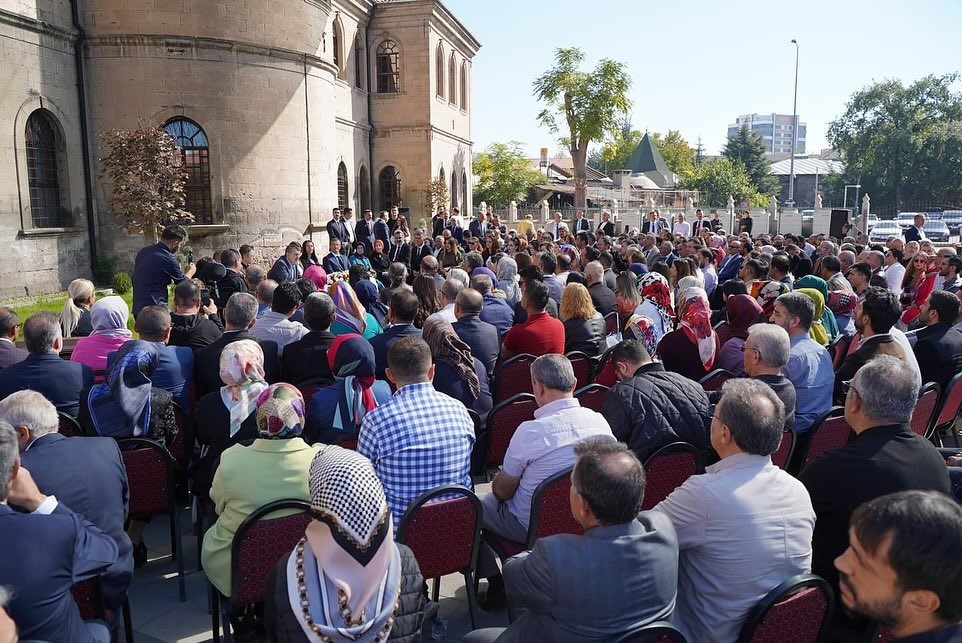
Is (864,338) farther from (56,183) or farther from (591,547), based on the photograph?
(56,183)

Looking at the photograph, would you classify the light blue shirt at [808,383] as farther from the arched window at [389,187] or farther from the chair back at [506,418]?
the arched window at [389,187]

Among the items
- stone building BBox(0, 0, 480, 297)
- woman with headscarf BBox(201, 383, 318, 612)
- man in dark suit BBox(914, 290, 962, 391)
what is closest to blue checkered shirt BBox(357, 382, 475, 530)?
woman with headscarf BBox(201, 383, 318, 612)

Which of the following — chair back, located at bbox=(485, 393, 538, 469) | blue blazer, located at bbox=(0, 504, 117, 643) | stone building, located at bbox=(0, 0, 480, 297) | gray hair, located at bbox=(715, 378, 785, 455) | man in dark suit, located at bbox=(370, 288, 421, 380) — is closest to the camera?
blue blazer, located at bbox=(0, 504, 117, 643)

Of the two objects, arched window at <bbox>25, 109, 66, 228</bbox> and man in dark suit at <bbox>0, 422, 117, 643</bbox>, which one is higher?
arched window at <bbox>25, 109, 66, 228</bbox>

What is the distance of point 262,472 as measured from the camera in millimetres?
3086

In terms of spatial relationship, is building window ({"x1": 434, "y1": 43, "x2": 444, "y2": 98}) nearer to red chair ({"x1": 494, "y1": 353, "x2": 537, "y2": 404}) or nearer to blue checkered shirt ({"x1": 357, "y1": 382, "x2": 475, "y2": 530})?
red chair ({"x1": 494, "y1": 353, "x2": 537, "y2": 404})

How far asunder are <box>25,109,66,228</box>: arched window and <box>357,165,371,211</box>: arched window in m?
13.8

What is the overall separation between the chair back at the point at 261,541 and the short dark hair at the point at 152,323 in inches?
91.4

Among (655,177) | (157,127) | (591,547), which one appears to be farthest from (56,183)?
(655,177)

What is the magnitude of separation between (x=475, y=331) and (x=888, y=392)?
339cm

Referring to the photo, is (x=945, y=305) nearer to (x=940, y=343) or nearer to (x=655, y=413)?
(x=940, y=343)

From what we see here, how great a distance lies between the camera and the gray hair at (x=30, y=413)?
3.11 meters

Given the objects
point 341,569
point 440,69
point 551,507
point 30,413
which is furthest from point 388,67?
point 341,569

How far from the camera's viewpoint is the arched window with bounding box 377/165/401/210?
29.2 m
